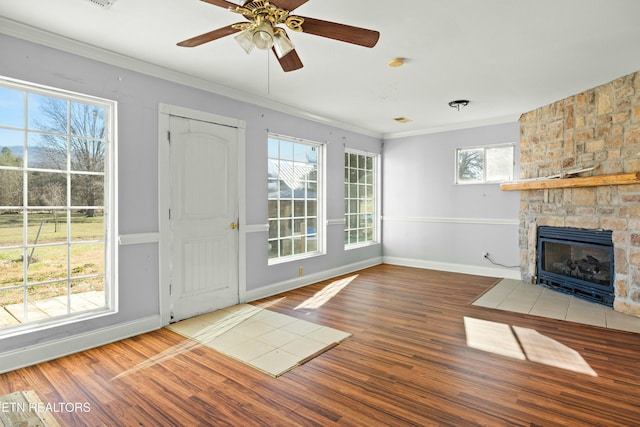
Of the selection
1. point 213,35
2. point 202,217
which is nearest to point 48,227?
point 202,217

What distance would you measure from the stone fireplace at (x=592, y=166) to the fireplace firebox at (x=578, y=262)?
9 centimetres

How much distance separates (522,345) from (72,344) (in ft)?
12.6

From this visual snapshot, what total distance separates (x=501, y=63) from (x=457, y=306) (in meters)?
2.68

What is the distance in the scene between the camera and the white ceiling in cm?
243

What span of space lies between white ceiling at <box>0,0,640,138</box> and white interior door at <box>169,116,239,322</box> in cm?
61

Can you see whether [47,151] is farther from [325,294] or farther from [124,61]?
[325,294]

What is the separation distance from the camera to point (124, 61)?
3.18m

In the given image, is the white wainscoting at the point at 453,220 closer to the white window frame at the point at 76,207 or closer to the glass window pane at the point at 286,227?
the glass window pane at the point at 286,227

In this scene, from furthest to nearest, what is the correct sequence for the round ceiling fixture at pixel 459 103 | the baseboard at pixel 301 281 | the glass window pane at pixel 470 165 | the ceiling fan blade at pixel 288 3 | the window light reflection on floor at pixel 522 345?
the glass window pane at pixel 470 165, the round ceiling fixture at pixel 459 103, the baseboard at pixel 301 281, the window light reflection on floor at pixel 522 345, the ceiling fan blade at pixel 288 3

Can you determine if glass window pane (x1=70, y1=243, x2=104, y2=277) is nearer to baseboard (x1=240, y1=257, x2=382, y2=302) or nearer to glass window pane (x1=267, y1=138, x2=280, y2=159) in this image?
baseboard (x1=240, y1=257, x2=382, y2=302)

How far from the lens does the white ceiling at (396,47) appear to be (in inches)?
95.5

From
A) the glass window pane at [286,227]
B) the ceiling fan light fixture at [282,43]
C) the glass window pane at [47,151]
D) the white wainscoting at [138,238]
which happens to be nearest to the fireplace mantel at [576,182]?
the glass window pane at [286,227]

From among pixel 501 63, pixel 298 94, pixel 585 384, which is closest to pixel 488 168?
pixel 501 63

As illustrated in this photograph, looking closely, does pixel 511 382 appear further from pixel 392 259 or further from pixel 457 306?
pixel 392 259
